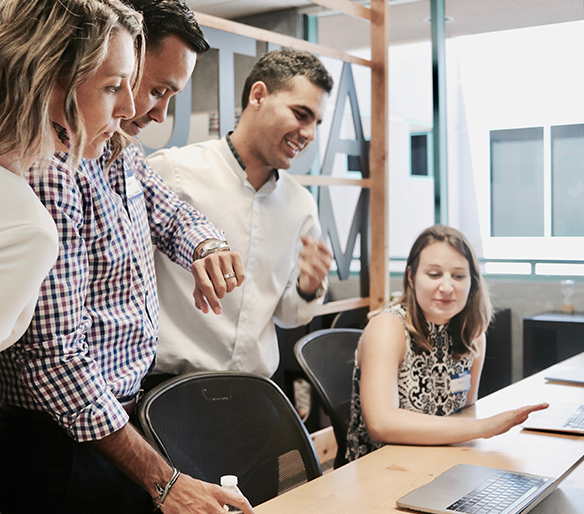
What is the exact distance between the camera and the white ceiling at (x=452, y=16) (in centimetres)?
404

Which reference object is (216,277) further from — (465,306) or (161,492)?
(465,306)

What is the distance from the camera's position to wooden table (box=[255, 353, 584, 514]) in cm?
125

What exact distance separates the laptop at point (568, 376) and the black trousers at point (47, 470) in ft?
5.60

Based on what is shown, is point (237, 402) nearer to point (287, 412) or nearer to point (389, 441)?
point (287, 412)

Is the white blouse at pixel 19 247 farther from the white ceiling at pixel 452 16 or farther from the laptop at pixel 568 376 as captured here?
the white ceiling at pixel 452 16

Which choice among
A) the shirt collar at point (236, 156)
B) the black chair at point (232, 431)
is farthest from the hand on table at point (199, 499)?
the shirt collar at point (236, 156)

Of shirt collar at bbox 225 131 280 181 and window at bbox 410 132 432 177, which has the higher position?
window at bbox 410 132 432 177

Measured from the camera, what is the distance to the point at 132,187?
1527 mm

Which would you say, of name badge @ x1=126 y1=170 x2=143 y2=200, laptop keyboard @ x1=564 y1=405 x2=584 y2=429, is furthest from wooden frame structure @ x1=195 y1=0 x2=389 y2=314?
name badge @ x1=126 y1=170 x2=143 y2=200

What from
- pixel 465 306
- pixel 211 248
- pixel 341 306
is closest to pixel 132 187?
pixel 211 248

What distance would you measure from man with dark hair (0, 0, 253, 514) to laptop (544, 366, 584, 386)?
4.99ft

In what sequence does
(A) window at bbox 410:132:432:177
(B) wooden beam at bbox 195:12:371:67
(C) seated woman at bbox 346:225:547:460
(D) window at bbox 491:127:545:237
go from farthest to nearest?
(A) window at bbox 410:132:432:177 < (D) window at bbox 491:127:545:237 < (B) wooden beam at bbox 195:12:371:67 < (C) seated woman at bbox 346:225:547:460

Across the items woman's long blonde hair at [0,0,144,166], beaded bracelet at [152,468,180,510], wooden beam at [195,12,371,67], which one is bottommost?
beaded bracelet at [152,468,180,510]

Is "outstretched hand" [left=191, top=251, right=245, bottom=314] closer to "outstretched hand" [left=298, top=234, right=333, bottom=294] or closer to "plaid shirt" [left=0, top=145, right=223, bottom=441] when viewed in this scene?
"plaid shirt" [left=0, top=145, right=223, bottom=441]
